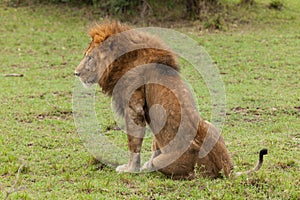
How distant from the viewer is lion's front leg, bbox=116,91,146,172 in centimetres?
558

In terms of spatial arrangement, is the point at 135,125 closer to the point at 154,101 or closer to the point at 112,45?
the point at 154,101

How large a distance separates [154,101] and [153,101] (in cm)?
2

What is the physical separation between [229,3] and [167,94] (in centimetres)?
1236

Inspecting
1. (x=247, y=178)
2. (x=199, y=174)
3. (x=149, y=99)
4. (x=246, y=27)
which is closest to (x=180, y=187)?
(x=199, y=174)

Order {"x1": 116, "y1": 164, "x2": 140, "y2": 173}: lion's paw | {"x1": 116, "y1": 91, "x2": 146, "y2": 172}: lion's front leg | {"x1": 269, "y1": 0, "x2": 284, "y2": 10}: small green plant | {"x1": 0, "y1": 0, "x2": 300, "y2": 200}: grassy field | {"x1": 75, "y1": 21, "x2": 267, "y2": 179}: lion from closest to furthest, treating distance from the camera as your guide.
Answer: {"x1": 0, "y1": 0, "x2": 300, "y2": 200}: grassy field → {"x1": 75, "y1": 21, "x2": 267, "y2": 179}: lion → {"x1": 116, "y1": 91, "x2": 146, "y2": 172}: lion's front leg → {"x1": 116, "y1": 164, "x2": 140, "y2": 173}: lion's paw → {"x1": 269, "y1": 0, "x2": 284, "y2": 10}: small green plant

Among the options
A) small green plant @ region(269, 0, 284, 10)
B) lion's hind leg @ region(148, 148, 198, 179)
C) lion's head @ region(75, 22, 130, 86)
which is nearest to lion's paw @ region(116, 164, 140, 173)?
lion's hind leg @ region(148, 148, 198, 179)

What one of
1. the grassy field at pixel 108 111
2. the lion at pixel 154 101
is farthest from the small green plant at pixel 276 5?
the lion at pixel 154 101

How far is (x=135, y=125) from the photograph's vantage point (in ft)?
18.5

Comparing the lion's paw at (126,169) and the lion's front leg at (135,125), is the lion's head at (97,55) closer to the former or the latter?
the lion's front leg at (135,125)

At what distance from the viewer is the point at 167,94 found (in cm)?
539

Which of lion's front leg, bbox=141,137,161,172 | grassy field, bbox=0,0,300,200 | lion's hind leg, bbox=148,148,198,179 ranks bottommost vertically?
grassy field, bbox=0,0,300,200

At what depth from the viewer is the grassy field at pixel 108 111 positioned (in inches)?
201

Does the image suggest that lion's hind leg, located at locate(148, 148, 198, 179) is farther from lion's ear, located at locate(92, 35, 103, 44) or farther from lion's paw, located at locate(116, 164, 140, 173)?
lion's ear, located at locate(92, 35, 103, 44)

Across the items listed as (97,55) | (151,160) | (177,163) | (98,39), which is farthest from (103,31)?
(177,163)
